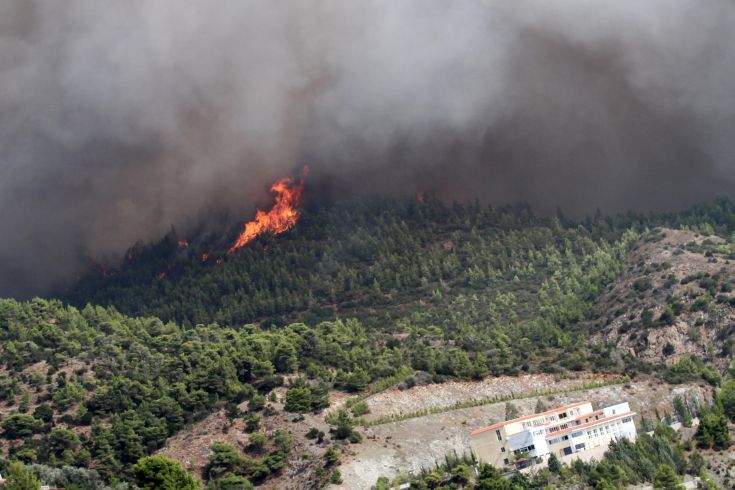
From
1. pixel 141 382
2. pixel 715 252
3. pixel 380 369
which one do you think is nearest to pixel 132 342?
pixel 141 382

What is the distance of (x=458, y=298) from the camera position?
184 m

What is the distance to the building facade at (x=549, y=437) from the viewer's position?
125 m

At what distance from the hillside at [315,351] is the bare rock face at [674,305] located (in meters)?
0.30

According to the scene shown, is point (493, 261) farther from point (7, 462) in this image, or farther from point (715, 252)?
point (7, 462)

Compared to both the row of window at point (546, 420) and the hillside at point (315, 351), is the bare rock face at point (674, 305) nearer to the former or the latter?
the hillside at point (315, 351)

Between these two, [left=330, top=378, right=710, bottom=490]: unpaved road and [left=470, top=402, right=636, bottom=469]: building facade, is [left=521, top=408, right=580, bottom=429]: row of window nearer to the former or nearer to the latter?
[left=470, top=402, right=636, bottom=469]: building facade

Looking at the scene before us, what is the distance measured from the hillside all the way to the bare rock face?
30 centimetres

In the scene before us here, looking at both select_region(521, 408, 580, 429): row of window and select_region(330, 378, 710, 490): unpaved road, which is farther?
select_region(330, 378, 710, 490): unpaved road

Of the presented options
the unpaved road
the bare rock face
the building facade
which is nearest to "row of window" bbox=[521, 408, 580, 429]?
the building facade

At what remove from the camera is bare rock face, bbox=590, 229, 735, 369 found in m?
154

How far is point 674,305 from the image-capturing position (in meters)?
160

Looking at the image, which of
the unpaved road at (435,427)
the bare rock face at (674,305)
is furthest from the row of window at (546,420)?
the bare rock face at (674,305)

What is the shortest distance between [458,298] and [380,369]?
1330 inches

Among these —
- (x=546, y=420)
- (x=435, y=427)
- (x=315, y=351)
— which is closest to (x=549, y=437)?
(x=546, y=420)
